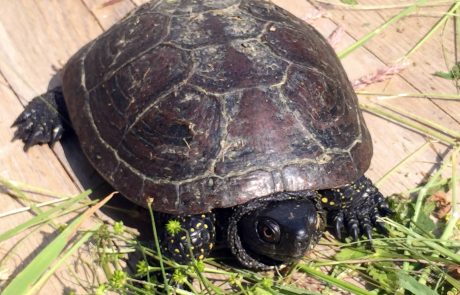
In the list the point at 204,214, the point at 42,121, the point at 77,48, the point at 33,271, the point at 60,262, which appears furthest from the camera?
the point at 77,48

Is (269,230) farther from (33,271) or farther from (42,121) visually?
(42,121)

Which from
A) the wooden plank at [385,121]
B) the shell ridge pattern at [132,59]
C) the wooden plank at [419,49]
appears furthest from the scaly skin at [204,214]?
the wooden plank at [419,49]

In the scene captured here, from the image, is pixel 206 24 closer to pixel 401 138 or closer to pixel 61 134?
pixel 61 134

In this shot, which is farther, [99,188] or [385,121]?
[385,121]

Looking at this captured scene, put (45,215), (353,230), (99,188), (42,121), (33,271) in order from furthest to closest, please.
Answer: (42,121) < (99,188) < (353,230) < (45,215) < (33,271)

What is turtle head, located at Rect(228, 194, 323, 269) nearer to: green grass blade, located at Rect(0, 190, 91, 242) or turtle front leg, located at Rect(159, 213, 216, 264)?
turtle front leg, located at Rect(159, 213, 216, 264)

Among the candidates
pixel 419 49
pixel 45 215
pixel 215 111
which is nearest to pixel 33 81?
pixel 45 215

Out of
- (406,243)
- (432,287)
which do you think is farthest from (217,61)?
(432,287)
